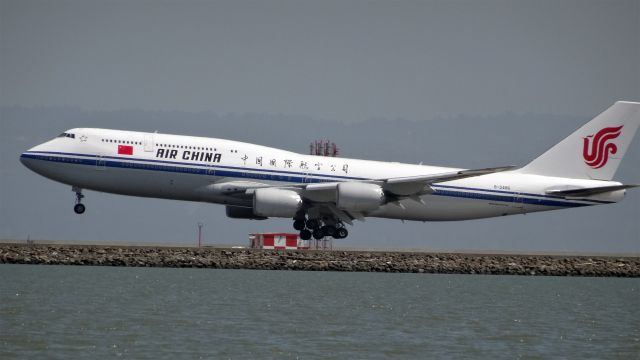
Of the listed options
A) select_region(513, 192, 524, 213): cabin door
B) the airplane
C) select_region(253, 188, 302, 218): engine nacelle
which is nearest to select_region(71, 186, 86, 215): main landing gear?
the airplane

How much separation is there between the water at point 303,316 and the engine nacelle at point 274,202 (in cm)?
373

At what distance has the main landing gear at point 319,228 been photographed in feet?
228

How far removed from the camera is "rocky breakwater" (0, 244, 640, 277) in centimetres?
6944

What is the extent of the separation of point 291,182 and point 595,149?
1920 centimetres

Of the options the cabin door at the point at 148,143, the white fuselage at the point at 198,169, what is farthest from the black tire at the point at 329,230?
the cabin door at the point at 148,143

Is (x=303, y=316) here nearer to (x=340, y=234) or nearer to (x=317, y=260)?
(x=340, y=234)

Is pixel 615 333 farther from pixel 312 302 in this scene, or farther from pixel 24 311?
pixel 24 311

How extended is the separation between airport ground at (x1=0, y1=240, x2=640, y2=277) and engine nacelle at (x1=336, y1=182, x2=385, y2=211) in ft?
17.9

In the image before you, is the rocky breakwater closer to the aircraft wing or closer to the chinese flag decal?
the aircraft wing

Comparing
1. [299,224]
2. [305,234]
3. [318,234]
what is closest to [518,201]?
[318,234]

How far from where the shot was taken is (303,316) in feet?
175

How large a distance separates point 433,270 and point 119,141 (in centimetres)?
1876

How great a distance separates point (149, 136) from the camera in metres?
65.5

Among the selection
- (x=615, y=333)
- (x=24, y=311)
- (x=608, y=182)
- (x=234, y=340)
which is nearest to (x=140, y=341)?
(x=234, y=340)
